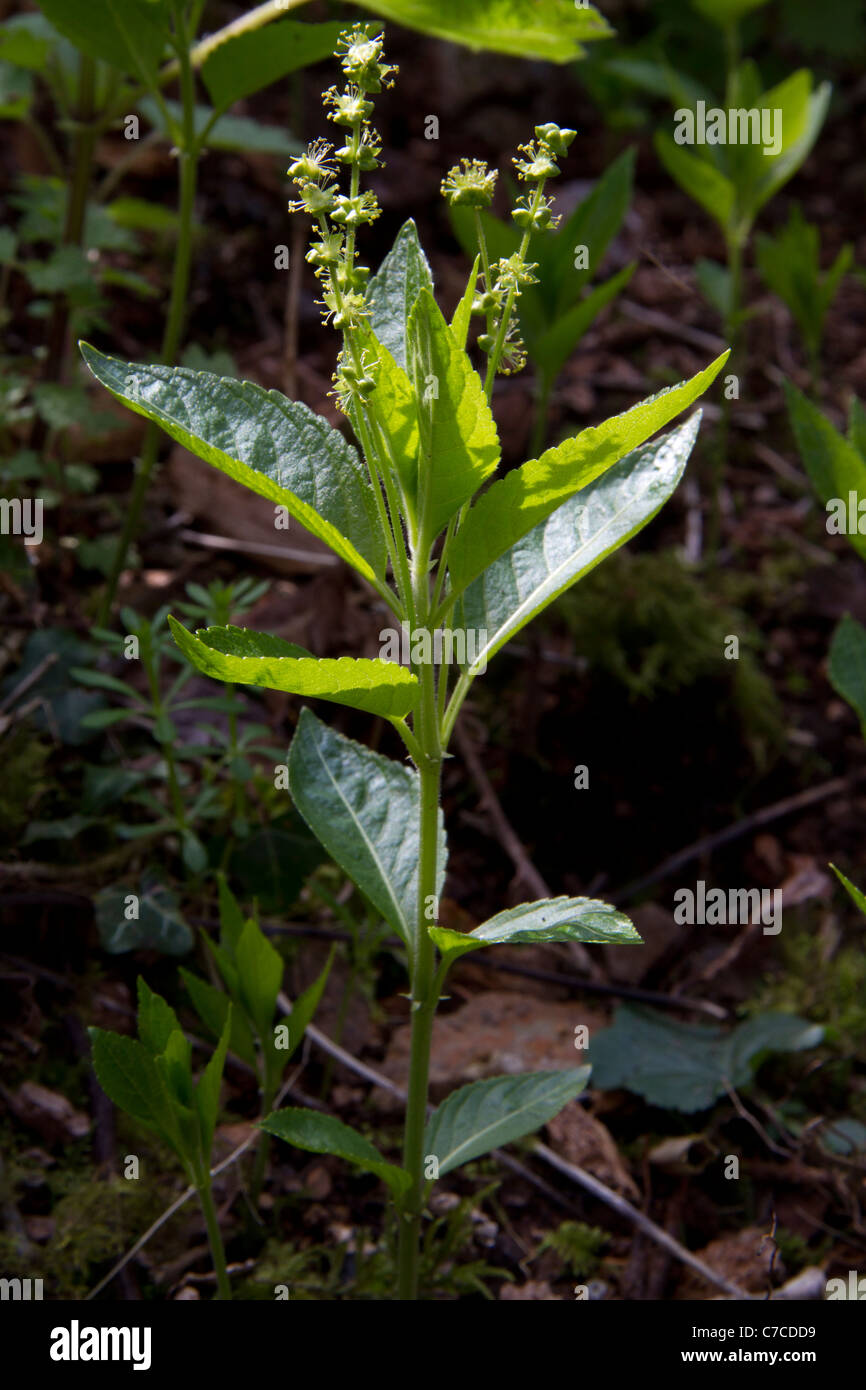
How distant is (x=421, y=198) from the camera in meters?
4.53

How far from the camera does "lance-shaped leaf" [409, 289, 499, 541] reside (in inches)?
54.1

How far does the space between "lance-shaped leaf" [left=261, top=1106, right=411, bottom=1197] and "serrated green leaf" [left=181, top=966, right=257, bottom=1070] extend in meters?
0.24

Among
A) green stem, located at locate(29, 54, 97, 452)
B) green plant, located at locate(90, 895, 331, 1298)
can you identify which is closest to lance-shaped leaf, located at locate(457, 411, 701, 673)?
green plant, located at locate(90, 895, 331, 1298)

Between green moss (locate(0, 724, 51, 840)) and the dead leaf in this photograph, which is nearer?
the dead leaf

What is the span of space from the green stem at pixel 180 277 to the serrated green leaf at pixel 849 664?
155cm

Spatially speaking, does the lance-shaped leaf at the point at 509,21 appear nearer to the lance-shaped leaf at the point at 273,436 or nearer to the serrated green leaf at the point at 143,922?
the lance-shaped leaf at the point at 273,436

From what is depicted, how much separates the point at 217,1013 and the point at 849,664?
57.3 inches

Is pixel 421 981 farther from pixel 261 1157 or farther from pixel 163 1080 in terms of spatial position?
pixel 261 1157

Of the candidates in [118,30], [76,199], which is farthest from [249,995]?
[76,199]

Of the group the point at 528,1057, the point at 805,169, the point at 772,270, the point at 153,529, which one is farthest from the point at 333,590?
the point at 805,169

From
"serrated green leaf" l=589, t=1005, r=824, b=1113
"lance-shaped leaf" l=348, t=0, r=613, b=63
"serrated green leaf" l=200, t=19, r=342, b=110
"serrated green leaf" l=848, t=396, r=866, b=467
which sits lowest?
"serrated green leaf" l=589, t=1005, r=824, b=1113

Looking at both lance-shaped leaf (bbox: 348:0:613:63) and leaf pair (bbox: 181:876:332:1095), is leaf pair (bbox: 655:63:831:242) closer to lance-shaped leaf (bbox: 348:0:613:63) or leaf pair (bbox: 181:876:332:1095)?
lance-shaped leaf (bbox: 348:0:613:63)

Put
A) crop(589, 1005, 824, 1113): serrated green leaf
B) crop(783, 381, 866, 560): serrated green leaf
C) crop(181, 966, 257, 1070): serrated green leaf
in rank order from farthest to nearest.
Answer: crop(589, 1005, 824, 1113): serrated green leaf → crop(783, 381, 866, 560): serrated green leaf → crop(181, 966, 257, 1070): serrated green leaf

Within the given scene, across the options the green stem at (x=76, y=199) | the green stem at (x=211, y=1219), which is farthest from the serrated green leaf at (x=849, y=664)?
the green stem at (x=76, y=199)
